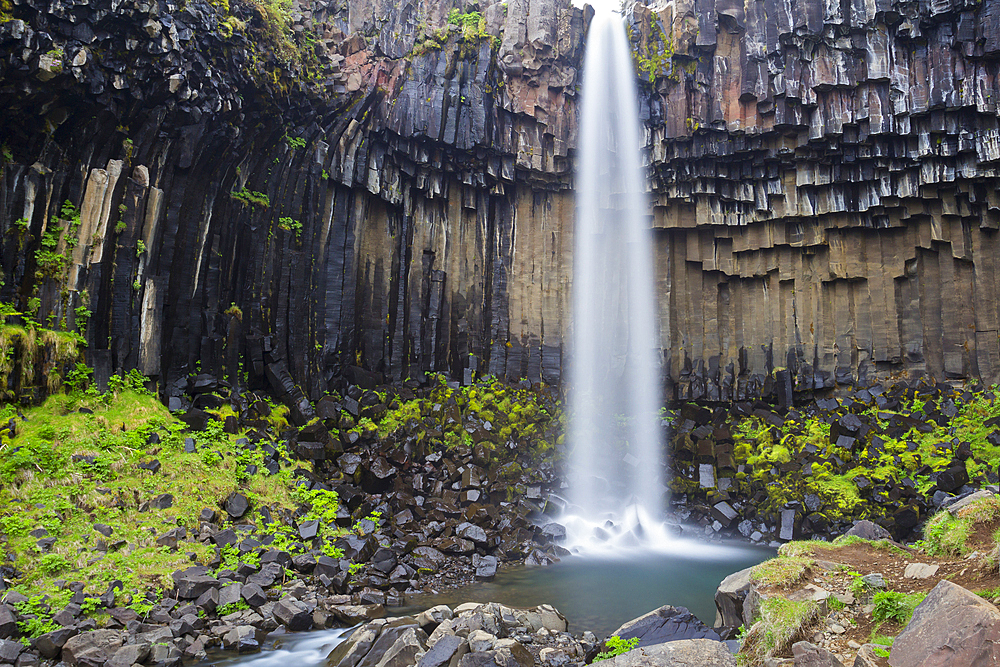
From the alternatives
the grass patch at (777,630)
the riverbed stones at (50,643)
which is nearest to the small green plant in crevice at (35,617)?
the riverbed stones at (50,643)

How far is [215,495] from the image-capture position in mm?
10773

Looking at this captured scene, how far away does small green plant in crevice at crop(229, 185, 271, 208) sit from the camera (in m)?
15.1

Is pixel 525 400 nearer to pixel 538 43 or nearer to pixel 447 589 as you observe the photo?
pixel 447 589

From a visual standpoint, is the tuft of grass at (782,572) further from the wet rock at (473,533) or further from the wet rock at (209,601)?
the wet rock at (209,601)

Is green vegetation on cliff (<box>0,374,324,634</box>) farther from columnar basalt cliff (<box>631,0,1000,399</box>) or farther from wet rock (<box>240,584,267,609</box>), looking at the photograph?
columnar basalt cliff (<box>631,0,1000,399</box>)

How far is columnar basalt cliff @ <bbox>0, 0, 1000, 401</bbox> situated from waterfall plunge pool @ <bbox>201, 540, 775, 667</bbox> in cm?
786

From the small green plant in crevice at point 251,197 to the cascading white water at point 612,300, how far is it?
10375 mm

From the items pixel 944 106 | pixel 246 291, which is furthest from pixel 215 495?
pixel 944 106

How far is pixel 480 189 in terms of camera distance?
20.5 m

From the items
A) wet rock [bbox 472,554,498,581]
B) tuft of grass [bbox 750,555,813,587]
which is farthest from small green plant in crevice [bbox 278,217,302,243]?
tuft of grass [bbox 750,555,813,587]

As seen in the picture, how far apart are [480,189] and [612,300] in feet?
20.0

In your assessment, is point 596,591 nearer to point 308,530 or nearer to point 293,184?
point 308,530

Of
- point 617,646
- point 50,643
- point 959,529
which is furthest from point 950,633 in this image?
point 50,643

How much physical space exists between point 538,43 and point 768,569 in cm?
1747
